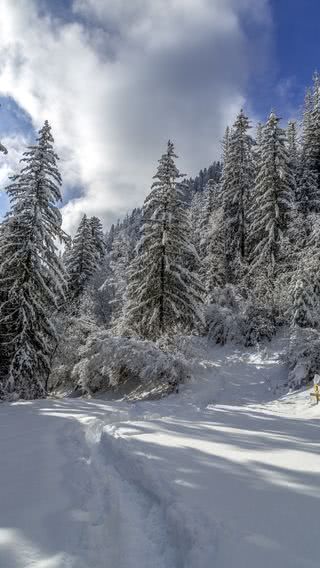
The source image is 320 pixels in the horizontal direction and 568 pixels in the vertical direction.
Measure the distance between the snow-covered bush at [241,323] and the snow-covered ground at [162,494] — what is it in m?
12.5

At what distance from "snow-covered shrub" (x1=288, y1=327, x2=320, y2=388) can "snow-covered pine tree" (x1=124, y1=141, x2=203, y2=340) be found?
6.20 meters

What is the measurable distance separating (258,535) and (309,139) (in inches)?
1539

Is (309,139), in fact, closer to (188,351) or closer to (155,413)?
(188,351)

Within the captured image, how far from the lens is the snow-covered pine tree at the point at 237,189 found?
105 feet

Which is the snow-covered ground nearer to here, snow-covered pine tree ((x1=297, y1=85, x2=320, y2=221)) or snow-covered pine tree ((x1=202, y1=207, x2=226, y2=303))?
snow-covered pine tree ((x1=202, y1=207, x2=226, y2=303))

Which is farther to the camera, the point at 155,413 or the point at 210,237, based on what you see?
the point at 210,237

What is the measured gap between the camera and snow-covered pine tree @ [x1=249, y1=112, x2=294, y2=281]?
26.5 m

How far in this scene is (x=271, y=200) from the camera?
91.9 feet

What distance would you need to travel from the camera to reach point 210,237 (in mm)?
31797

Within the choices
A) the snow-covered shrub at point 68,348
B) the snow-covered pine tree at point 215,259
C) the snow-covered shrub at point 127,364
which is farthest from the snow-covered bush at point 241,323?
the snow-covered shrub at point 68,348

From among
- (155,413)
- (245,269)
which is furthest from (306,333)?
(245,269)

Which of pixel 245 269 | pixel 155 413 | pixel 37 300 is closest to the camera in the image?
pixel 155 413

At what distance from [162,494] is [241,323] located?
18.0 m

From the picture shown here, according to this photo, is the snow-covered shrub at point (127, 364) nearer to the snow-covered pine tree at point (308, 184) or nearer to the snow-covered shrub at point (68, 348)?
the snow-covered shrub at point (68, 348)
